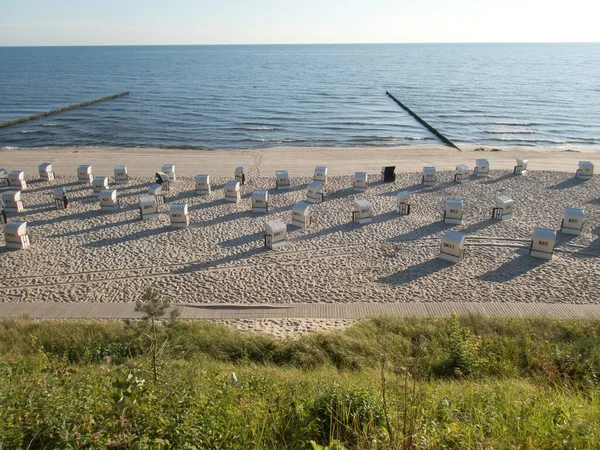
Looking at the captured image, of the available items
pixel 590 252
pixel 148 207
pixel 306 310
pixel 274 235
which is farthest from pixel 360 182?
pixel 306 310

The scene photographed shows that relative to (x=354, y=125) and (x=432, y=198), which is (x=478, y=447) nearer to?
(x=432, y=198)

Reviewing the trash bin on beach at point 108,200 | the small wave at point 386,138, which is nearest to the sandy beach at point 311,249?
the trash bin on beach at point 108,200

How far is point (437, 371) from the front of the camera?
8289mm

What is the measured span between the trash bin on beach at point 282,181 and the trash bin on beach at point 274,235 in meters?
6.50

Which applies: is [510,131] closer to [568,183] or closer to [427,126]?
[427,126]

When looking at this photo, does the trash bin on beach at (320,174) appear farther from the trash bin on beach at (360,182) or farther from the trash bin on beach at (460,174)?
the trash bin on beach at (460,174)

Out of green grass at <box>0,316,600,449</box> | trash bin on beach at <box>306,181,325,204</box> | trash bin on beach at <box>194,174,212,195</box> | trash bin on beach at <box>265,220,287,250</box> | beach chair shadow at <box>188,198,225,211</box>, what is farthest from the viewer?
trash bin on beach at <box>194,174,212,195</box>

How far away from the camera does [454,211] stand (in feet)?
55.7

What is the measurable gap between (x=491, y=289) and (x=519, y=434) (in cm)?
835

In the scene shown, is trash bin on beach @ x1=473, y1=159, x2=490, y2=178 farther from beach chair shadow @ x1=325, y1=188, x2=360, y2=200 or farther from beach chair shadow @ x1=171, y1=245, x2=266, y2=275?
beach chair shadow @ x1=171, y1=245, x2=266, y2=275

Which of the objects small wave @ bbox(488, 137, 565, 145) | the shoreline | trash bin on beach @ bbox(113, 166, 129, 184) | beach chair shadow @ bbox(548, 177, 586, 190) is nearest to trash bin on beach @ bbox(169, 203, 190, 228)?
trash bin on beach @ bbox(113, 166, 129, 184)

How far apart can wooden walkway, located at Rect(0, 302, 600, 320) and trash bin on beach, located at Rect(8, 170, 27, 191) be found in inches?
460

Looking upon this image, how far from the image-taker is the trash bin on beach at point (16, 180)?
21.3m

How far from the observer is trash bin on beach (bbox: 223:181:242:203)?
19719 mm
